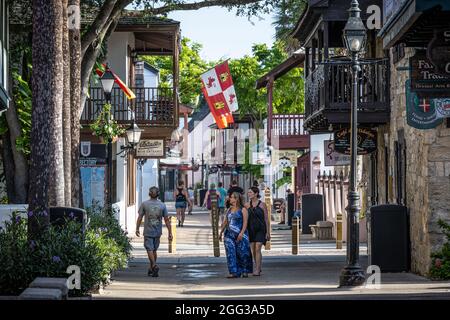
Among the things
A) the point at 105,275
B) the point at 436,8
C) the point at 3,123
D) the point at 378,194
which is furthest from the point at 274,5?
the point at 436,8

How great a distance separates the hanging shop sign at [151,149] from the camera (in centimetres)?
3888

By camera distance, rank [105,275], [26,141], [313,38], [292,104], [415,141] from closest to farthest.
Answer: [105,275]
[415,141]
[26,141]
[313,38]
[292,104]

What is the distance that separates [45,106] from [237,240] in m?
6.21

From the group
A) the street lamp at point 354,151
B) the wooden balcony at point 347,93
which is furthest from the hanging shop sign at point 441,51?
the wooden balcony at point 347,93

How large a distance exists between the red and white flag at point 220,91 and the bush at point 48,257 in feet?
87.8

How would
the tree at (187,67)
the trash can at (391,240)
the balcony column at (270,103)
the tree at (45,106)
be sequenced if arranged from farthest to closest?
the tree at (187,67), the balcony column at (270,103), the trash can at (391,240), the tree at (45,106)

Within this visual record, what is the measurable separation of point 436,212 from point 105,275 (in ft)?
20.2

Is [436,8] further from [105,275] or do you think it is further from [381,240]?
[381,240]

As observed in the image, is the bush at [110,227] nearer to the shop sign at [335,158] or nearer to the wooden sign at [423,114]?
the wooden sign at [423,114]

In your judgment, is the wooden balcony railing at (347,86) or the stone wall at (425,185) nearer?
the stone wall at (425,185)

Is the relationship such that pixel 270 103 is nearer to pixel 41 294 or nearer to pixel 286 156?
pixel 286 156

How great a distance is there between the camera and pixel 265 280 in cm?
2186

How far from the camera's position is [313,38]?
30.5 metres

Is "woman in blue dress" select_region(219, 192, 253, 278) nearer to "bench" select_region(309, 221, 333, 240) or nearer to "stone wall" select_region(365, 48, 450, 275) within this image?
"stone wall" select_region(365, 48, 450, 275)
